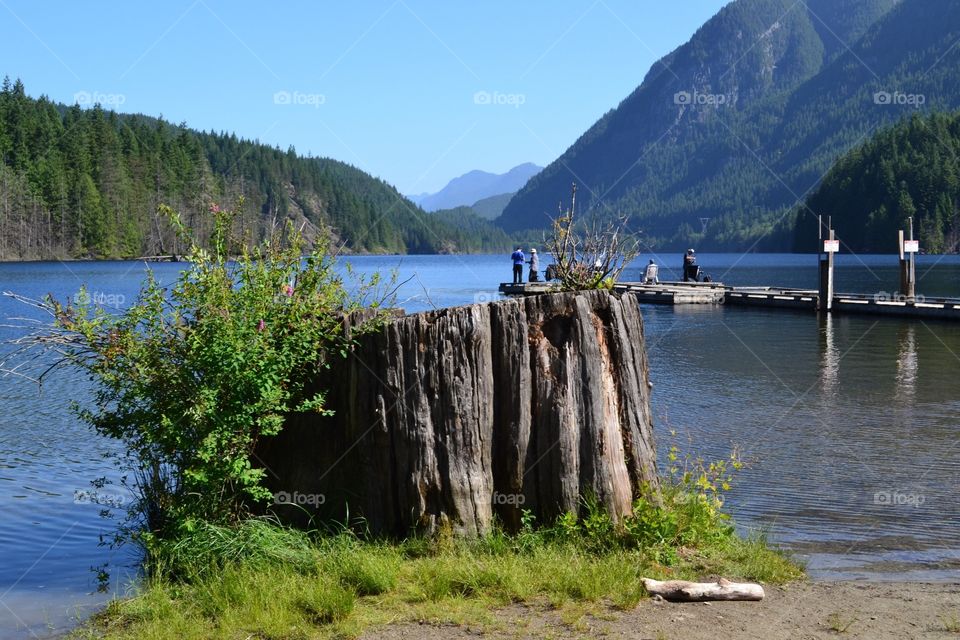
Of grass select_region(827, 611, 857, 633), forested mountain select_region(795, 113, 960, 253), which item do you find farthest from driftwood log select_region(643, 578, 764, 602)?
forested mountain select_region(795, 113, 960, 253)

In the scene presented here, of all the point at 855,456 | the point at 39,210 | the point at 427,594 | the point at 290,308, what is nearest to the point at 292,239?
the point at 290,308

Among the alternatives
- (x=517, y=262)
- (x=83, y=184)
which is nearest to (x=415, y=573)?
(x=517, y=262)

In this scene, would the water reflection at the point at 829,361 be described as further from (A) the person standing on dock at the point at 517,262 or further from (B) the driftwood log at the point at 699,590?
(A) the person standing on dock at the point at 517,262

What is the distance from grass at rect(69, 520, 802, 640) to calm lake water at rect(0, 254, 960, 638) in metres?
1.09

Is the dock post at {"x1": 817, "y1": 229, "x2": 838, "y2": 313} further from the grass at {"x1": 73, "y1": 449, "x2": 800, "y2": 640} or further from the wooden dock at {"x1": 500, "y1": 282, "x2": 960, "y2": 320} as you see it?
the grass at {"x1": 73, "y1": 449, "x2": 800, "y2": 640}

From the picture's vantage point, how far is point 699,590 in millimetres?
6125

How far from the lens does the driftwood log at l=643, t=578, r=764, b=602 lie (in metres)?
6.11

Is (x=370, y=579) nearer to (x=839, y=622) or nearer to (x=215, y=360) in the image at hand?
(x=215, y=360)

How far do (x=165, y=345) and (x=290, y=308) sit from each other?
37.6 inches

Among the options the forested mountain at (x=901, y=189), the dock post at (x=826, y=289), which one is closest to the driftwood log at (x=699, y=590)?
the dock post at (x=826, y=289)

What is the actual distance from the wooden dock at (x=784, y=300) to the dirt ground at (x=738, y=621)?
Answer: 3009 cm

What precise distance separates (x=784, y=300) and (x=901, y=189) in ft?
416

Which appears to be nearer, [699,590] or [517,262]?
[699,590]

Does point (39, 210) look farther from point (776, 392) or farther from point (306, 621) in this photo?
point (306, 621)
